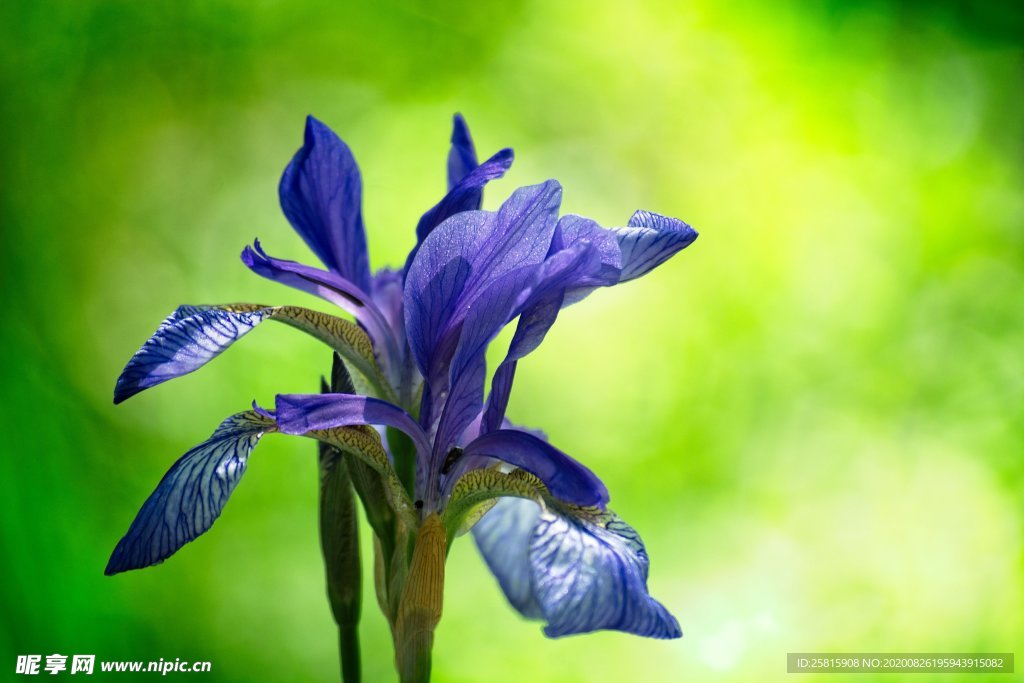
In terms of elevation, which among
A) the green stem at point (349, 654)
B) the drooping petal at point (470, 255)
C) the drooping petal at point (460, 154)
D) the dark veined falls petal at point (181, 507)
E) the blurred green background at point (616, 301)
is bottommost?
the green stem at point (349, 654)

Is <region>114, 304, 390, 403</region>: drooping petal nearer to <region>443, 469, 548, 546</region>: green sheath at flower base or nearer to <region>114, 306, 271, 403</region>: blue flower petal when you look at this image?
<region>114, 306, 271, 403</region>: blue flower petal

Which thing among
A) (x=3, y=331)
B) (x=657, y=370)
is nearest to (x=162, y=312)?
(x=3, y=331)

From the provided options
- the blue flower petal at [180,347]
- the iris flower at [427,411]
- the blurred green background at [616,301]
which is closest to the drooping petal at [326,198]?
the iris flower at [427,411]

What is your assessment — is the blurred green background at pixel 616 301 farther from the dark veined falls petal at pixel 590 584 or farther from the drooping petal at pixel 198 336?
the dark veined falls petal at pixel 590 584

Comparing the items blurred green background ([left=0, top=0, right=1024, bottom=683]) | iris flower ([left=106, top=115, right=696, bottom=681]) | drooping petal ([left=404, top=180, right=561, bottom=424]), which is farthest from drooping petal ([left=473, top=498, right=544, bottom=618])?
blurred green background ([left=0, top=0, right=1024, bottom=683])

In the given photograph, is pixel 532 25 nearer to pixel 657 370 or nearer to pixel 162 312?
pixel 657 370
